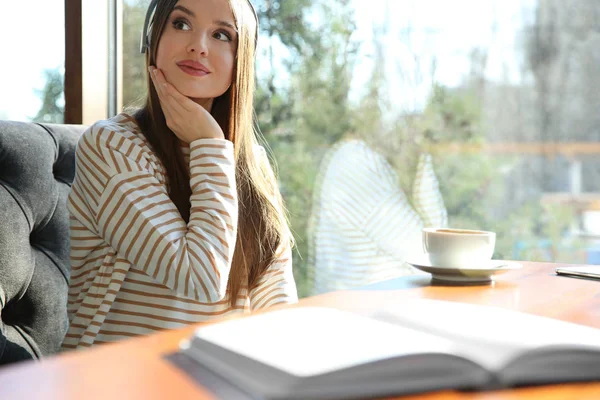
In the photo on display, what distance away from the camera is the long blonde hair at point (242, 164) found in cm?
132

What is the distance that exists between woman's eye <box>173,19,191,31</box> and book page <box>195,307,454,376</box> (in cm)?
94

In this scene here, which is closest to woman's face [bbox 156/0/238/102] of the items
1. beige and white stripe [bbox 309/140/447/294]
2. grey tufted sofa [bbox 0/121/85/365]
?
grey tufted sofa [bbox 0/121/85/365]

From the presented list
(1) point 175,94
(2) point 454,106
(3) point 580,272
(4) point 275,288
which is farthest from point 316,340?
(2) point 454,106

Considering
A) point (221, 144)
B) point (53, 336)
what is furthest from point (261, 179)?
point (53, 336)

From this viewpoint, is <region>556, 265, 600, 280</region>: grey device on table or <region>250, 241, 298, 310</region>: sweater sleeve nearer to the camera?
<region>556, 265, 600, 280</region>: grey device on table

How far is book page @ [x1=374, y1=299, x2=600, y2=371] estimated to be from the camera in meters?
0.48

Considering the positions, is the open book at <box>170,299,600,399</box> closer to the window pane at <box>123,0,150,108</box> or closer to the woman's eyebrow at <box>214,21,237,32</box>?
the woman's eyebrow at <box>214,21,237,32</box>

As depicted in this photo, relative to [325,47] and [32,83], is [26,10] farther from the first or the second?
[325,47]

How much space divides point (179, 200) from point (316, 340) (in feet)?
2.85

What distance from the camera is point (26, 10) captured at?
6.49ft

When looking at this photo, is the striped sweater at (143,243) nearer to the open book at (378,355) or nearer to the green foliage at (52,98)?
the open book at (378,355)

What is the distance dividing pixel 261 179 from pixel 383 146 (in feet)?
1.94

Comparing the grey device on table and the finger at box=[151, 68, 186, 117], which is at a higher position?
the finger at box=[151, 68, 186, 117]

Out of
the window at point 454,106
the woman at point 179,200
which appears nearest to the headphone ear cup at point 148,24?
the woman at point 179,200
